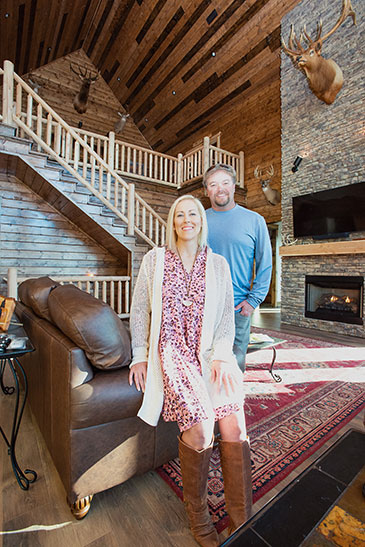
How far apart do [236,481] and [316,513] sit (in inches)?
16.3

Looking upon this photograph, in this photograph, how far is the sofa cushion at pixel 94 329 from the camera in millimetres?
1059

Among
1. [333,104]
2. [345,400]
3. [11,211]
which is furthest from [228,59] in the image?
[345,400]

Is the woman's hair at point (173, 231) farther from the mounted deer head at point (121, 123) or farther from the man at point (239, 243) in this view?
the mounted deer head at point (121, 123)

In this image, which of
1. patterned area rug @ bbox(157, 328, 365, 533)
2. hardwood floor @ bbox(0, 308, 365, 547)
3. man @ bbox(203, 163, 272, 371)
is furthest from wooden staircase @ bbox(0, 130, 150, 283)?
hardwood floor @ bbox(0, 308, 365, 547)

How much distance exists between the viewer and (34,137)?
13.8 ft

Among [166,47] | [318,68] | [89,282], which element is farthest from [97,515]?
[166,47]

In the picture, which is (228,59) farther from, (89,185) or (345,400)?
(345,400)

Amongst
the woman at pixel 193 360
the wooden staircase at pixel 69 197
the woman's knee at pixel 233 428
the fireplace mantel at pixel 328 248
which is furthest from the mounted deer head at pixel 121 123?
the woman's knee at pixel 233 428

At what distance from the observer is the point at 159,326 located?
1188mm

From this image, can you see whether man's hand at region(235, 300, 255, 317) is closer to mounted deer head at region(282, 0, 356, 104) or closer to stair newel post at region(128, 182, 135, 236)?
stair newel post at region(128, 182, 135, 236)

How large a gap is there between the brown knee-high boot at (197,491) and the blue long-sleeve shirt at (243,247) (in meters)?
0.79

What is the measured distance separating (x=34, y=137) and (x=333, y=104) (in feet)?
15.8

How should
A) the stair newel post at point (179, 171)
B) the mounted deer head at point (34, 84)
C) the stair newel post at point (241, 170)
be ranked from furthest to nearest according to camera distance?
1. the stair newel post at point (179, 171)
2. the stair newel post at point (241, 170)
3. the mounted deer head at point (34, 84)

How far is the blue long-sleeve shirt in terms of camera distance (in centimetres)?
155
